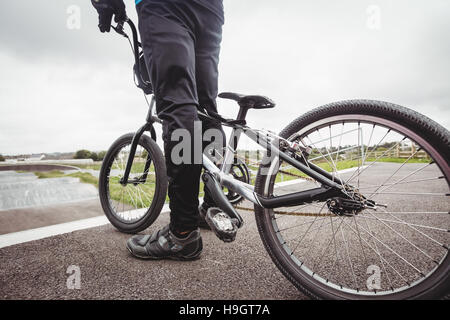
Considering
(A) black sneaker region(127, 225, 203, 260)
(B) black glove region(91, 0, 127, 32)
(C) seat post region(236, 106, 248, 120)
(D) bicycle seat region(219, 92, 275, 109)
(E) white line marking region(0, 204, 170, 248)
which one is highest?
(B) black glove region(91, 0, 127, 32)

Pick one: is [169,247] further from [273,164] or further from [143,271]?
[273,164]

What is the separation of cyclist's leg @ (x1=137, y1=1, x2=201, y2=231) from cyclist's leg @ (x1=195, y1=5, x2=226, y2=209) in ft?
0.53

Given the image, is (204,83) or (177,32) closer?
(177,32)

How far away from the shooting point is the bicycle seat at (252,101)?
1.26 metres

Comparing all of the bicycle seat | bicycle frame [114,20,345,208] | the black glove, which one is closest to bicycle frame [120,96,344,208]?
bicycle frame [114,20,345,208]

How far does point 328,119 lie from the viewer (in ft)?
3.49

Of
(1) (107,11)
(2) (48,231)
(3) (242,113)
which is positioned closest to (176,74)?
(3) (242,113)

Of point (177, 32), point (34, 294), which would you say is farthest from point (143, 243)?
point (177, 32)

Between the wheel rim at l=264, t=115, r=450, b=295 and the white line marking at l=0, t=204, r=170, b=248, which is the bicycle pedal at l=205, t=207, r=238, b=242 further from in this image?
the white line marking at l=0, t=204, r=170, b=248

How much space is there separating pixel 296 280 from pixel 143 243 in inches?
35.8

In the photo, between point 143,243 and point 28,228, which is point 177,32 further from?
point 28,228

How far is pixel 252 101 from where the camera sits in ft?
4.21

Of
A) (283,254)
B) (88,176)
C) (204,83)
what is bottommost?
(88,176)

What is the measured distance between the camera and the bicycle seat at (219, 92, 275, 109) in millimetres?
1256
